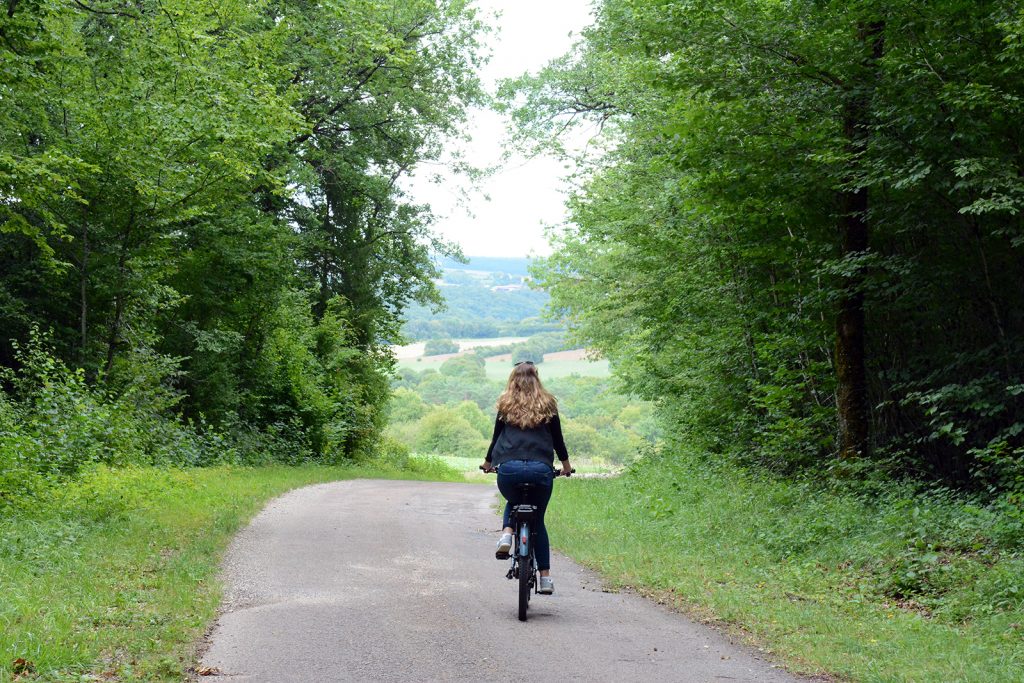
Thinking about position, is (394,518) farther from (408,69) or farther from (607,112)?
(408,69)

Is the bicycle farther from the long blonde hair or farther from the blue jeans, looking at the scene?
the long blonde hair

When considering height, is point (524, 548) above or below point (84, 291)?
below

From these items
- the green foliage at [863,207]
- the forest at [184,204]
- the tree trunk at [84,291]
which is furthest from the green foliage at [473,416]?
the green foliage at [863,207]

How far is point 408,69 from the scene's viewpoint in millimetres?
30406

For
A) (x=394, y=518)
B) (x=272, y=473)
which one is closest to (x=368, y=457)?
(x=272, y=473)

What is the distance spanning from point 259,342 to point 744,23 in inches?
762

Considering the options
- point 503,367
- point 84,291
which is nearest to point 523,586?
point 84,291

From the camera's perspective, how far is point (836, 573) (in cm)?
937

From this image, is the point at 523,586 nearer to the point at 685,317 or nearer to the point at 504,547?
the point at 504,547

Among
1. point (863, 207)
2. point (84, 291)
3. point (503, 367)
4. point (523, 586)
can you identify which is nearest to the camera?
point (523, 586)

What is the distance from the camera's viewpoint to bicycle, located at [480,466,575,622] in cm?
760

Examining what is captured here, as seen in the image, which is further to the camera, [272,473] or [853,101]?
[272,473]

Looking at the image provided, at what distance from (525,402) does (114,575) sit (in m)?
4.03

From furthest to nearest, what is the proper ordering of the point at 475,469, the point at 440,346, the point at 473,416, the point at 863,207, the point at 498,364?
the point at 498,364 → the point at 440,346 → the point at 473,416 → the point at 475,469 → the point at 863,207
